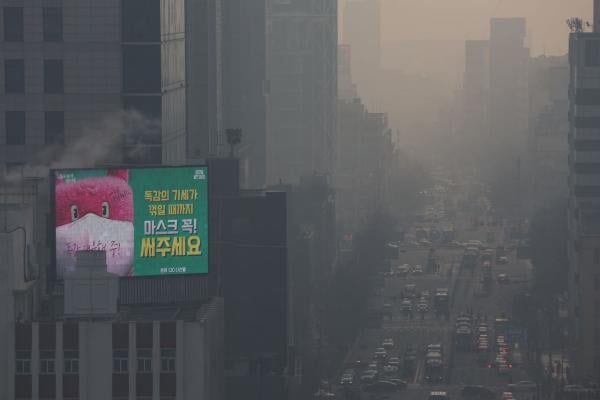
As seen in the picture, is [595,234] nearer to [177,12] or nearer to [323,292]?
[323,292]

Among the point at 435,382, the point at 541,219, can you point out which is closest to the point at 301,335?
the point at 435,382

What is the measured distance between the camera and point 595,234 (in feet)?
398

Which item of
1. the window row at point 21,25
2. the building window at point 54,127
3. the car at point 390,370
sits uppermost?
the window row at point 21,25

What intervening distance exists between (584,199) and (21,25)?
2471 inches

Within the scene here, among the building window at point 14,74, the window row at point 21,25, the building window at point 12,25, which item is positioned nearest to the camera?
the window row at point 21,25

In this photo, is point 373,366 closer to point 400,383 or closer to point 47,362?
point 400,383

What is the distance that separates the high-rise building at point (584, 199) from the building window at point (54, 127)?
51468mm

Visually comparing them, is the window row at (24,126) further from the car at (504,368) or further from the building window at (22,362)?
the car at (504,368)

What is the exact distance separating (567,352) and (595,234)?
24.4ft

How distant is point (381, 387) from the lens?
4491 inches

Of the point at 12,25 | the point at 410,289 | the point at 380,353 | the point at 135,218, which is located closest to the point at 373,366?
the point at 380,353

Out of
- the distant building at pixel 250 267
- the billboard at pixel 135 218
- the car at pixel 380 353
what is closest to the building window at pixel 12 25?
the billboard at pixel 135 218

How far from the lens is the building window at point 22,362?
5478 cm

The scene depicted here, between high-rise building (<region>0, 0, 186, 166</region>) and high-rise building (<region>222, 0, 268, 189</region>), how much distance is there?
70.0 m
